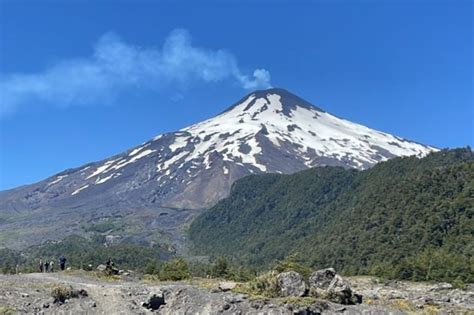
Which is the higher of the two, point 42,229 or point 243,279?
point 42,229

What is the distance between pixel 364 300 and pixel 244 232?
124 metres

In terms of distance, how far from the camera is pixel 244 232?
152 m

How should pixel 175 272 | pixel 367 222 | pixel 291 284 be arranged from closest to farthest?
pixel 291 284 < pixel 175 272 < pixel 367 222

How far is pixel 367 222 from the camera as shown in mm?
88188

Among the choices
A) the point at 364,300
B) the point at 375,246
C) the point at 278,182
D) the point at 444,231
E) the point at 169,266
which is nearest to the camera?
the point at 364,300

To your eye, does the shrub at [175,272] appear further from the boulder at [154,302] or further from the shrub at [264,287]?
the boulder at [154,302]

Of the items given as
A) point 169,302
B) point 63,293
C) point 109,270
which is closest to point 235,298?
point 169,302

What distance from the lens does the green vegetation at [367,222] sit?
214 ft

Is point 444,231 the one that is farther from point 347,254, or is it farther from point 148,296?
point 148,296

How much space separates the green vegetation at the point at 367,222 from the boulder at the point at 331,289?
18.3 metres

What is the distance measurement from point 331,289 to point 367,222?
61.7 m

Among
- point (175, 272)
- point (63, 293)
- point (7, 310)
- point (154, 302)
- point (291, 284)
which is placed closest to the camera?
point (7, 310)

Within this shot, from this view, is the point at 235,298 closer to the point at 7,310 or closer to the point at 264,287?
the point at 264,287

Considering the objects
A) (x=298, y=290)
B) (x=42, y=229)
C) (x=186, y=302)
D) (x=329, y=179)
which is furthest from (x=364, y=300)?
(x=42, y=229)
